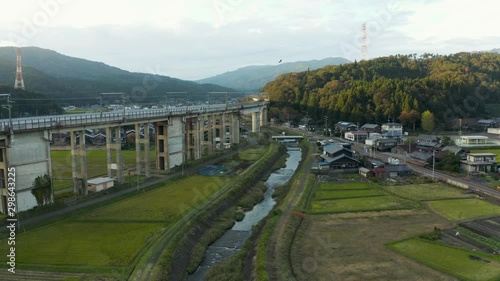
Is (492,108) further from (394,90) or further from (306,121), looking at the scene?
(306,121)

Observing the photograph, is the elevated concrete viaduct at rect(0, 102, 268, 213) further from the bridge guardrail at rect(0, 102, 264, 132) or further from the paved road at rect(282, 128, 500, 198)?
the paved road at rect(282, 128, 500, 198)

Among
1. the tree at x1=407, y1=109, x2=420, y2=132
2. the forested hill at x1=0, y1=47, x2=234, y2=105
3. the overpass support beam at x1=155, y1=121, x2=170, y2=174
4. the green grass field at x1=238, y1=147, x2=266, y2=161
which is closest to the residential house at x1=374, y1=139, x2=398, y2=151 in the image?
the green grass field at x1=238, y1=147, x2=266, y2=161

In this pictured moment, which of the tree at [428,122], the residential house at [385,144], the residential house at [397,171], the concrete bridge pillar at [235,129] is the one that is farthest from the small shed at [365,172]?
the tree at [428,122]

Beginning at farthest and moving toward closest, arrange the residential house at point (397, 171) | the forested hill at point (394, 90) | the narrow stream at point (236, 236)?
the forested hill at point (394, 90), the residential house at point (397, 171), the narrow stream at point (236, 236)

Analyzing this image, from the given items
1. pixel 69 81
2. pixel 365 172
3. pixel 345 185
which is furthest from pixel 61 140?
pixel 365 172

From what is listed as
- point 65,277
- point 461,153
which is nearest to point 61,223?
point 65,277

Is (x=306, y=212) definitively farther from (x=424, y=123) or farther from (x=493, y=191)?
(x=424, y=123)

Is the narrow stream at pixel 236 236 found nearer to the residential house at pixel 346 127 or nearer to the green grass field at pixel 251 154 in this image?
the green grass field at pixel 251 154
